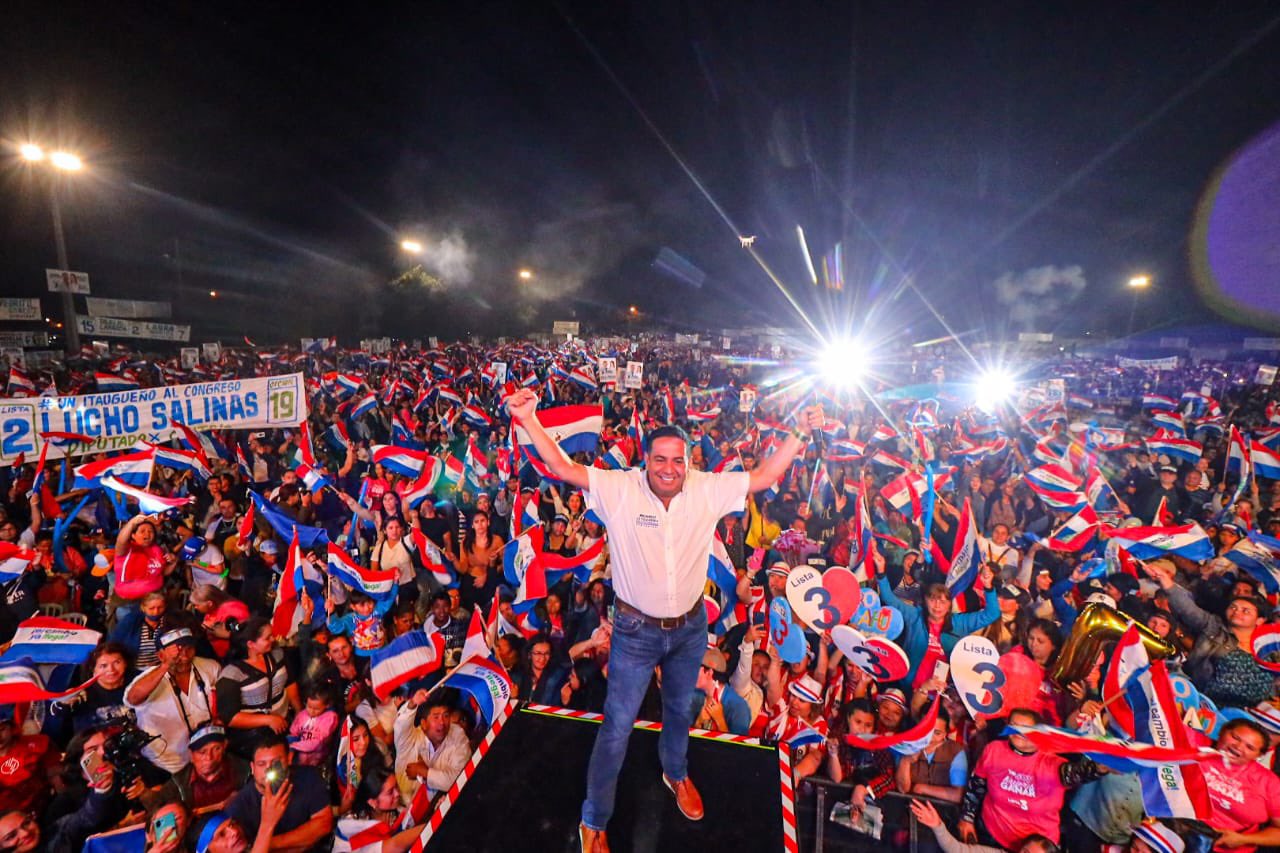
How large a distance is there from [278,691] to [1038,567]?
27.9 feet

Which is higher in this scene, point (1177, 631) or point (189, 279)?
point (189, 279)

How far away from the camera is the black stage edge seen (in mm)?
2854

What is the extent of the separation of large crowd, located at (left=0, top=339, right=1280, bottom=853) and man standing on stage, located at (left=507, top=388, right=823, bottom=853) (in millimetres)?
643

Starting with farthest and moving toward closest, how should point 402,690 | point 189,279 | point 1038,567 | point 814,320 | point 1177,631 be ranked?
point 814,320 → point 189,279 → point 1038,567 → point 1177,631 → point 402,690

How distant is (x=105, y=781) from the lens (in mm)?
3895

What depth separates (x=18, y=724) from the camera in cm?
418

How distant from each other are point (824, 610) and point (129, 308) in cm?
3618

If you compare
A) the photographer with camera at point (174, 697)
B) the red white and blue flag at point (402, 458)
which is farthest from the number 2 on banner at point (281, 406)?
the photographer with camera at point (174, 697)

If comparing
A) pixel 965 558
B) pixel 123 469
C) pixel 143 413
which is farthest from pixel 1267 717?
pixel 143 413

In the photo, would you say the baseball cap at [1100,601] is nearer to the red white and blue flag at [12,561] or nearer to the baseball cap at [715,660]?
the baseball cap at [715,660]

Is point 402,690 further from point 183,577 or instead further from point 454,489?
point 454,489

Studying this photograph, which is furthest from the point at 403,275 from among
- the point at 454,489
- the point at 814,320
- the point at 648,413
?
the point at 814,320

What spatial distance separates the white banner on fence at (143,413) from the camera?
7.80 meters

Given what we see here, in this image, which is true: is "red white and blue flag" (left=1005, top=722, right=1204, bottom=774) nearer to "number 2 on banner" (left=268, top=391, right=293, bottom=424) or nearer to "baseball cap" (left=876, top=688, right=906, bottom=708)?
"baseball cap" (left=876, top=688, right=906, bottom=708)
